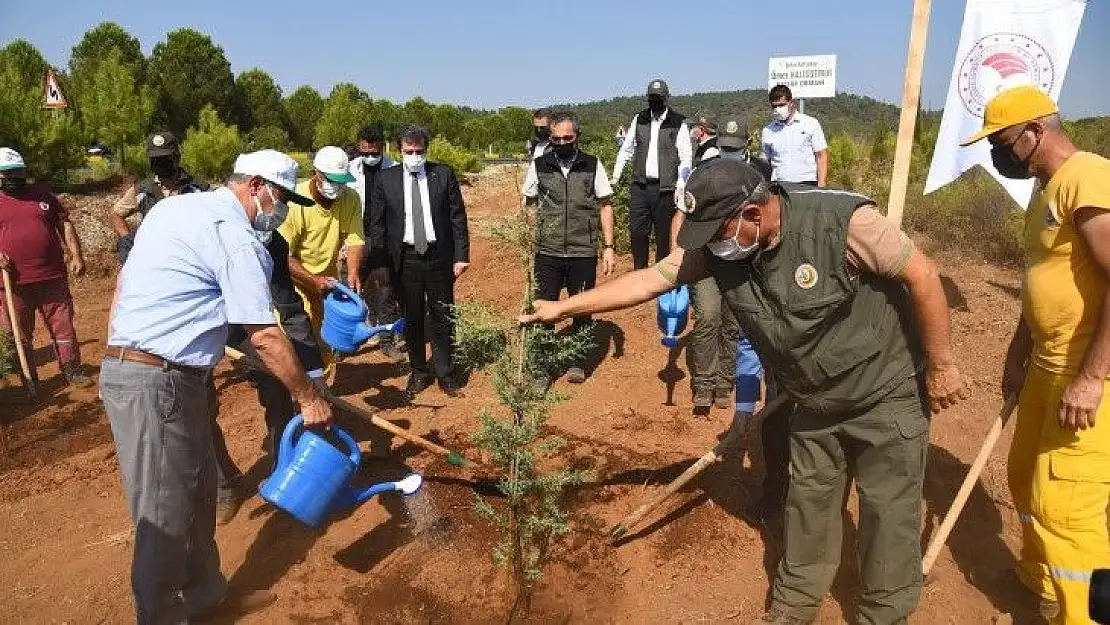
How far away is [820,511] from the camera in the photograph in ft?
9.78

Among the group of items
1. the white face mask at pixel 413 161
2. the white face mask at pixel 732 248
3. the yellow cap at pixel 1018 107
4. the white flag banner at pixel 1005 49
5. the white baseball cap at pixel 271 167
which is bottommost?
Result: the white face mask at pixel 732 248

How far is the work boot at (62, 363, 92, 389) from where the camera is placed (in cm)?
665

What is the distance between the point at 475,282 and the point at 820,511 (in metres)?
7.68

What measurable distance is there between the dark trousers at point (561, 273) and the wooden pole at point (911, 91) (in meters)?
2.77

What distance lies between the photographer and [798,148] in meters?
6.93

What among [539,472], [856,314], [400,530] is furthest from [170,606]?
[856,314]

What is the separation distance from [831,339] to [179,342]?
2.59 meters

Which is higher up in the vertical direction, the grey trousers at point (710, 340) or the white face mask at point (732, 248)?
the white face mask at point (732, 248)

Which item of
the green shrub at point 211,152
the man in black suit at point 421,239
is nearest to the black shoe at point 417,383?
the man in black suit at point 421,239

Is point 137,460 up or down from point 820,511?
up

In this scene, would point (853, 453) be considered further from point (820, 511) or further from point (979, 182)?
point (979, 182)

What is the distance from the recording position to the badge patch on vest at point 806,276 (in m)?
2.53

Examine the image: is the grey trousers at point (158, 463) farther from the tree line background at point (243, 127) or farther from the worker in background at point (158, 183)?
the tree line background at point (243, 127)

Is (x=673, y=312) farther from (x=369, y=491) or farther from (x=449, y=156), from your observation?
(x=449, y=156)
